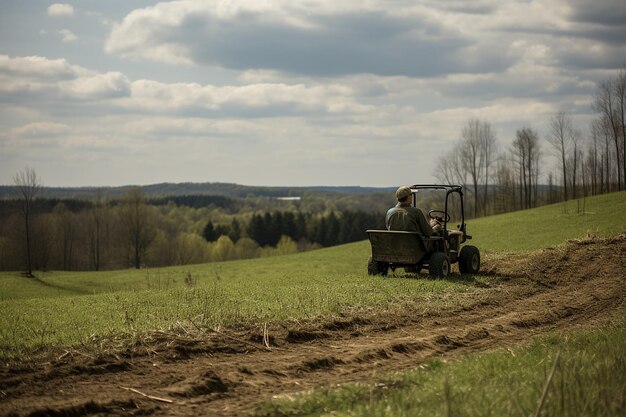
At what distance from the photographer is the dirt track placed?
22.3 feet

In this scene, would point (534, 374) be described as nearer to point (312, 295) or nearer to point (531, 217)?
point (312, 295)

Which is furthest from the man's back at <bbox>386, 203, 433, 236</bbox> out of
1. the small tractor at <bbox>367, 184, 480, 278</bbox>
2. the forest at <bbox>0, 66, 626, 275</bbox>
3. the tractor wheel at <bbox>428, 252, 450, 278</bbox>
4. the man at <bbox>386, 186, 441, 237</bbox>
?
the forest at <bbox>0, 66, 626, 275</bbox>

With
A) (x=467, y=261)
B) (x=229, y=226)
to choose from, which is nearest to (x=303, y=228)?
(x=229, y=226)

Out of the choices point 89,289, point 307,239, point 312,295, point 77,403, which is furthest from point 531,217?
point 307,239

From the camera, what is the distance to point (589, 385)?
21.1 feet

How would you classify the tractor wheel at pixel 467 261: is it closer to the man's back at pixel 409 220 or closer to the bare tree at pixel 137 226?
the man's back at pixel 409 220

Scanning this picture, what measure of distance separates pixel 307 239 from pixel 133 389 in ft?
352

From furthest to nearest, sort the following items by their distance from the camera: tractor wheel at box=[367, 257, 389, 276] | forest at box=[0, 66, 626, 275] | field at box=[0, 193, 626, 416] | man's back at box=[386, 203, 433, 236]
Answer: forest at box=[0, 66, 626, 275] → tractor wheel at box=[367, 257, 389, 276] → man's back at box=[386, 203, 433, 236] → field at box=[0, 193, 626, 416]

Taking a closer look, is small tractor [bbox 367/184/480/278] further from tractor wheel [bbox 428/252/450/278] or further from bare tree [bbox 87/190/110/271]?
bare tree [bbox 87/190/110/271]

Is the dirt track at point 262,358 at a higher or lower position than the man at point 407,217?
lower

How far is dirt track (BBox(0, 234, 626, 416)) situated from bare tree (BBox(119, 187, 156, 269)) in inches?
3279

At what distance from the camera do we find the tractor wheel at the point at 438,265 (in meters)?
17.9

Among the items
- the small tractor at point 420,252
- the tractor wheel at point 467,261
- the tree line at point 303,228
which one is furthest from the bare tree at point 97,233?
the tractor wheel at point 467,261

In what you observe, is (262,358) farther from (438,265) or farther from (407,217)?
(438,265)
